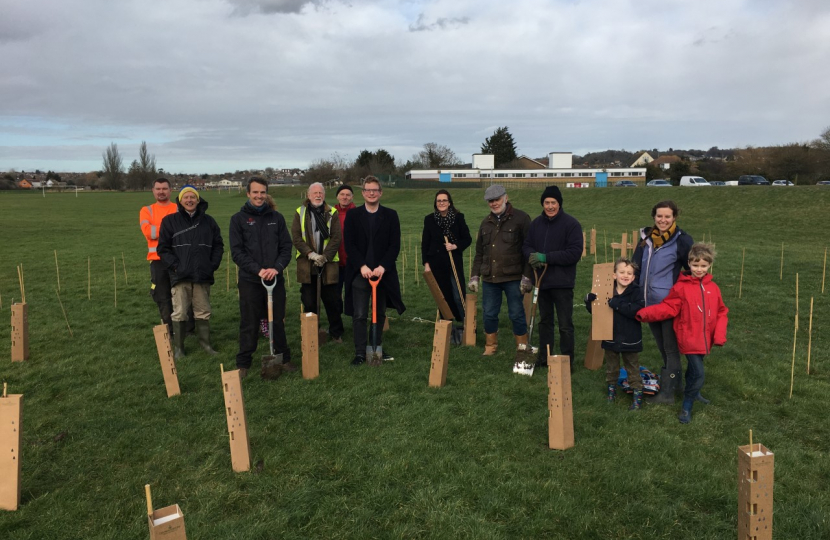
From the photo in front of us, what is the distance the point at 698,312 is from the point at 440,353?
96.5 inches

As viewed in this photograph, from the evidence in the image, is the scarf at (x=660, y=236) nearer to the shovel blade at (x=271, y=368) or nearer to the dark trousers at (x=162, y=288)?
the shovel blade at (x=271, y=368)

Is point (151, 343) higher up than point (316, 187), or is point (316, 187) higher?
point (316, 187)

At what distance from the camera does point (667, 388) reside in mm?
5023

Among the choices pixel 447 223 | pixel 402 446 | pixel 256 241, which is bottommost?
pixel 402 446

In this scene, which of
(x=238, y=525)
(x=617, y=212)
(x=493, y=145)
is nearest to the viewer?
(x=238, y=525)

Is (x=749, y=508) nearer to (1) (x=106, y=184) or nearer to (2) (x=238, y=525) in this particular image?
(2) (x=238, y=525)

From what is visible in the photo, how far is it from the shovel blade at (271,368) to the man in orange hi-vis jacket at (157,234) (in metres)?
1.88

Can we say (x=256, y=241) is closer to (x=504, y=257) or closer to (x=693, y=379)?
(x=504, y=257)

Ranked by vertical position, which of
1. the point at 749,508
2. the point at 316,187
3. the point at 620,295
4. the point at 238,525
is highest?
the point at 316,187

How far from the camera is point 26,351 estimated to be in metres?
6.46

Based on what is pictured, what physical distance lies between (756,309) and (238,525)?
895 cm

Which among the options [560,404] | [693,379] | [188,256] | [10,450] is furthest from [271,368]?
[693,379]

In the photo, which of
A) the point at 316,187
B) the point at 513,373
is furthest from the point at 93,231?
the point at 513,373

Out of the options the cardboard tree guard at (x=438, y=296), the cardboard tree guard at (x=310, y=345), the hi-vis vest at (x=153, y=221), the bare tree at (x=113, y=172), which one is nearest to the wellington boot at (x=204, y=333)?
the hi-vis vest at (x=153, y=221)
